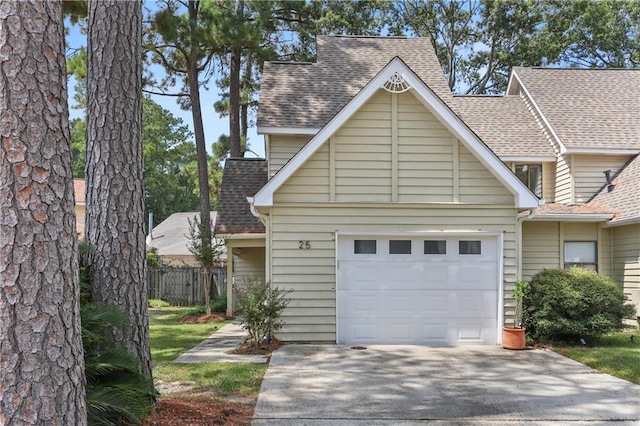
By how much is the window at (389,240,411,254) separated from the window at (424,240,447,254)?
1.15 ft

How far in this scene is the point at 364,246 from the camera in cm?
1055

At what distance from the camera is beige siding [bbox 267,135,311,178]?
1316 centimetres

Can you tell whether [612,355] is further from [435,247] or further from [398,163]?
[398,163]

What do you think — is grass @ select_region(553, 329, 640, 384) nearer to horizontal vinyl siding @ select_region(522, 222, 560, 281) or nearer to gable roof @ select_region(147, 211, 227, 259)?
horizontal vinyl siding @ select_region(522, 222, 560, 281)

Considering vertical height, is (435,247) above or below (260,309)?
above

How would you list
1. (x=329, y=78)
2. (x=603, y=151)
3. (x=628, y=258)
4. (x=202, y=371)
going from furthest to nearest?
(x=603, y=151)
(x=329, y=78)
(x=628, y=258)
(x=202, y=371)

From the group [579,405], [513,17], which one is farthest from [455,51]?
[579,405]

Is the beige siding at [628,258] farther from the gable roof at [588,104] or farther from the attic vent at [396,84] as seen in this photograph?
the attic vent at [396,84]

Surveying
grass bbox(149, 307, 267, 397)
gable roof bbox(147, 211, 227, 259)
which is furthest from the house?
gable roof bbox(147, 211, 227, 259)

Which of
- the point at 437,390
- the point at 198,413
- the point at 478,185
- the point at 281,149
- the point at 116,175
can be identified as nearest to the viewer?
the point at 116,175

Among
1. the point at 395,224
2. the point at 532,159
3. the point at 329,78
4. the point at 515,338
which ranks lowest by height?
the point at 515,338

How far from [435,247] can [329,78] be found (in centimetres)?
641

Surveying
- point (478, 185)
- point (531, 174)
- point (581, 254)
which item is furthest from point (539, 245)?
point (478, 185)

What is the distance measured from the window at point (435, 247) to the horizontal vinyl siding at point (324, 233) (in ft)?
0.93
